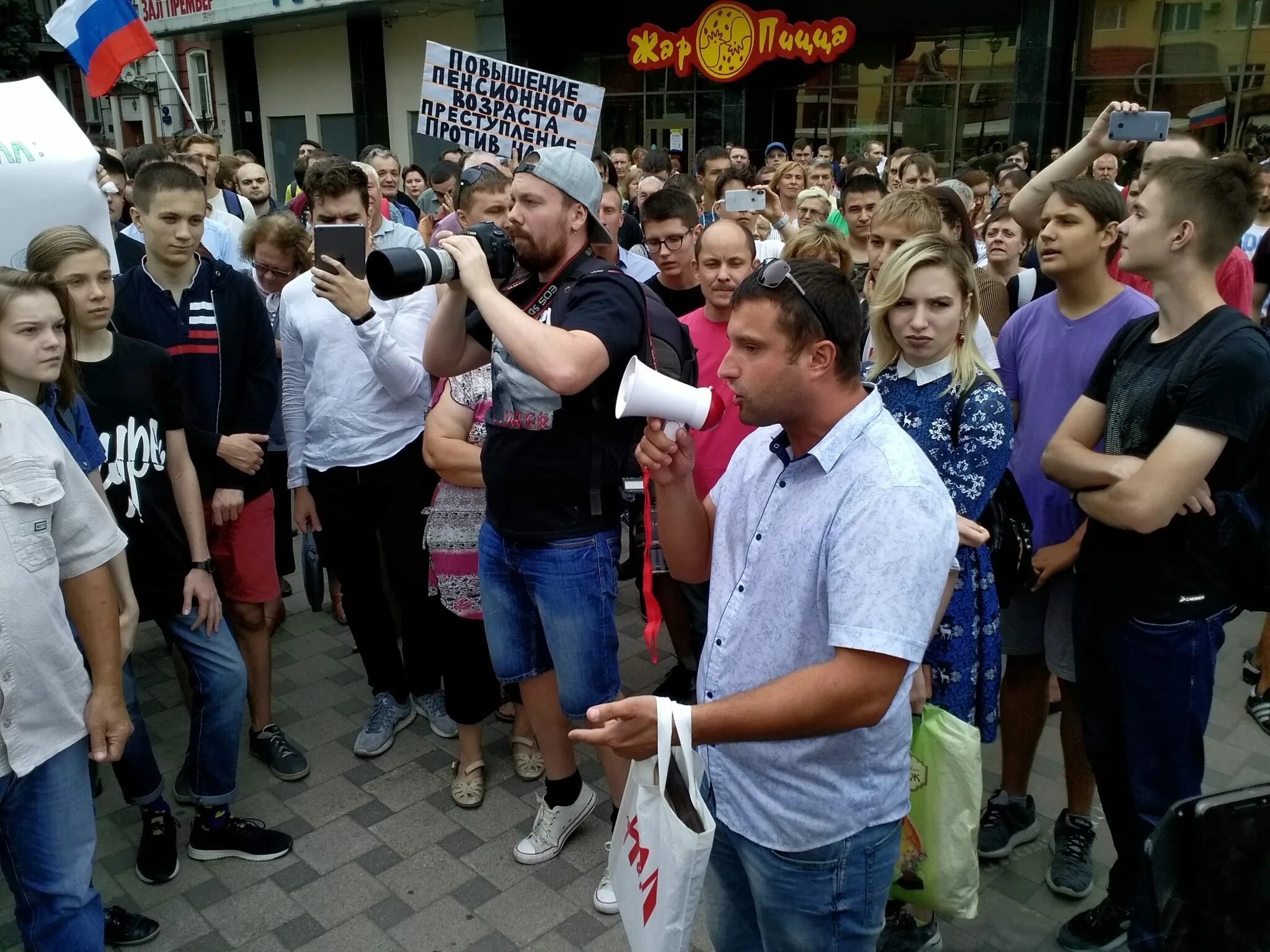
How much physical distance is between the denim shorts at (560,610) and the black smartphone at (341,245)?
0.89 metres

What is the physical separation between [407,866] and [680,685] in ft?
4.76

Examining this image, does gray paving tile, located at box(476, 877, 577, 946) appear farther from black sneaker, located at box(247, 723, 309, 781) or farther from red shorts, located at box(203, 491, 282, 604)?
red shorts, located at box(203, 491, 282, 604)

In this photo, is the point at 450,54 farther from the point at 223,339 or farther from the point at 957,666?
the point at 957,666

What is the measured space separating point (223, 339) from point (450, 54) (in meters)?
5.36

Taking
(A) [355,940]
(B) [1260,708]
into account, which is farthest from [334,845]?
(B) [1260,708]

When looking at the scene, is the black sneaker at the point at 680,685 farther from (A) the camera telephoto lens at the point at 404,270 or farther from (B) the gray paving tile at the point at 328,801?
(A) the camera telephoto lens at the point at 404,270

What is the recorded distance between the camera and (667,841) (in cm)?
176

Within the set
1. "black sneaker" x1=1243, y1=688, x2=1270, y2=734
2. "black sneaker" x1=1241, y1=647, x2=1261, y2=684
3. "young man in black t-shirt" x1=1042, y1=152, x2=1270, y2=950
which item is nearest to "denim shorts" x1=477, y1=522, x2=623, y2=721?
"young man in black t-shirt" x1=1042, y1=152, x2=1270, y2=950

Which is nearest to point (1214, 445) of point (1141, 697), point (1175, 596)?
point (1175, 596)

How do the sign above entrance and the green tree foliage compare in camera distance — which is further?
the green tree foliage

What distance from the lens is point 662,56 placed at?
1781 cm

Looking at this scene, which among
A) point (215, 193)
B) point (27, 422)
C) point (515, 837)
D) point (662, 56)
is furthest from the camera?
point (662, 56)

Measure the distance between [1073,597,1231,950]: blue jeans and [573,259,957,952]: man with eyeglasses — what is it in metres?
0.96

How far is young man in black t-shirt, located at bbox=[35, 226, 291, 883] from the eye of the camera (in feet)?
10.0
